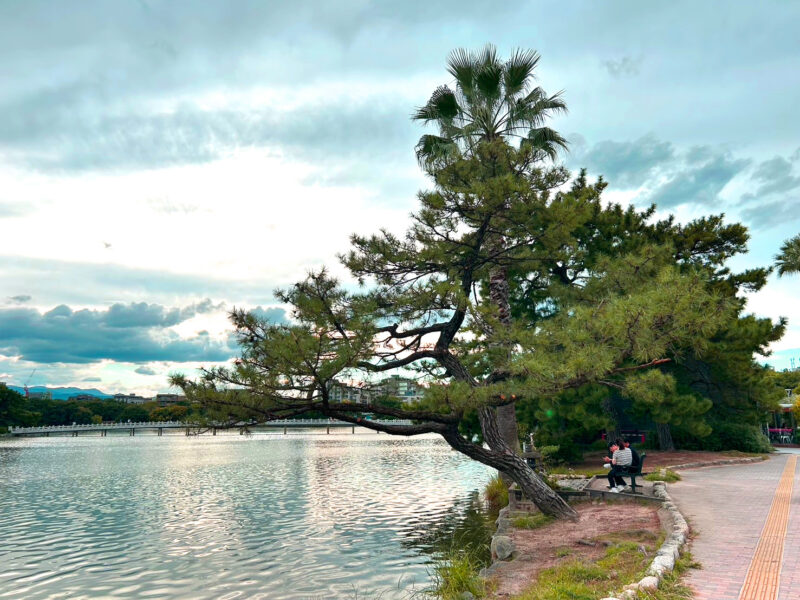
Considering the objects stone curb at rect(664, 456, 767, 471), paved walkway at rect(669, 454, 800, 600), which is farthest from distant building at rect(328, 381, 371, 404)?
stone curb at rect(664, 456, 767, 471)

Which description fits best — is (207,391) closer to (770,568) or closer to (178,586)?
(178,586)

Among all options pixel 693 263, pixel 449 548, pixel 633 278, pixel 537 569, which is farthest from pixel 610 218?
pixel 537 569

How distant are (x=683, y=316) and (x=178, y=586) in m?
11.9

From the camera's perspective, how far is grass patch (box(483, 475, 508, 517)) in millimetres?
19281

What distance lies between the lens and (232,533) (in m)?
16.9

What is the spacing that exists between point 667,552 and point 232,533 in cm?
1278

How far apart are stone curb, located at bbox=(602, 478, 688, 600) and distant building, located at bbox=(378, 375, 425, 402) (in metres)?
5.23

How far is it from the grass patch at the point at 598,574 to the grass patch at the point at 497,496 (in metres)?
8.61

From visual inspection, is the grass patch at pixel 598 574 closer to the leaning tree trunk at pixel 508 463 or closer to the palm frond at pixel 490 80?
the leaning tree trunk at pixel 508 463

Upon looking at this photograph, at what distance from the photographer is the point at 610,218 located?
2600cm

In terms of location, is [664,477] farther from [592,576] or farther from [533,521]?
[592,576]

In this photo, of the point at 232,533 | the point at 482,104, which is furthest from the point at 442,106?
the point at 232,533

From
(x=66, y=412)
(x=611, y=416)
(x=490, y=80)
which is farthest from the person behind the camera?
(x=66, y=412)

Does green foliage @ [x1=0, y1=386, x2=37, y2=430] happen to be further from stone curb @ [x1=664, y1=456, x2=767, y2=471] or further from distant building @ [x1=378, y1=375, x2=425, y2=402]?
stone curb @ [x1=664, y1=456, x2=767, y2=471]
